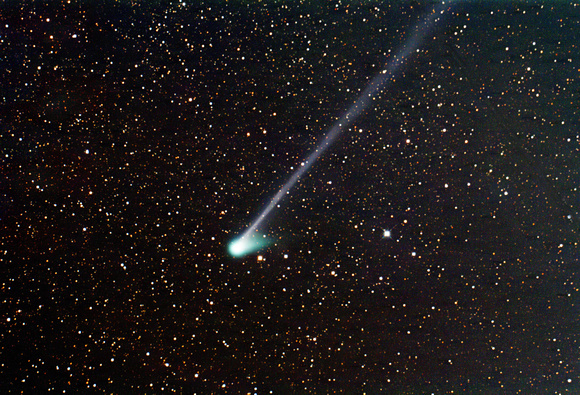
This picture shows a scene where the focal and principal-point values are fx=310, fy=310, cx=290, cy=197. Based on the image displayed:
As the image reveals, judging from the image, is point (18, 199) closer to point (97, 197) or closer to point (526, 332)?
point (97, 197)

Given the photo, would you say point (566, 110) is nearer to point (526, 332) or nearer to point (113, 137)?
point (526, 332)

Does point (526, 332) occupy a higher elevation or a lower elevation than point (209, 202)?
lower

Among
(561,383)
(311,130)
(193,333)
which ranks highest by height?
(311,130)

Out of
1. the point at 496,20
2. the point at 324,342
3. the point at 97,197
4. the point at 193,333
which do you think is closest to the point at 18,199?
the point at 97,197
